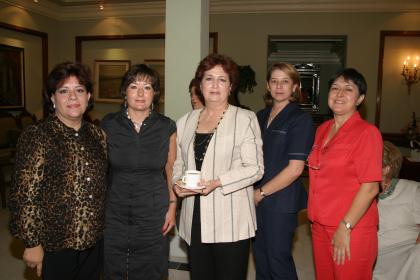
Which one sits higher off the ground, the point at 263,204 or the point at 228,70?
the point at 228,70

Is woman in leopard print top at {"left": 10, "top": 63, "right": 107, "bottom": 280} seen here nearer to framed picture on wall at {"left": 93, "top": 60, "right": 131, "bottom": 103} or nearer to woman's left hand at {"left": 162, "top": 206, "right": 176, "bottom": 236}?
woman's left hand at {"left": 162, "top": 206, "right": 176, "bottom": 236}

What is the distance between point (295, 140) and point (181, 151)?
→ 68 centimetres

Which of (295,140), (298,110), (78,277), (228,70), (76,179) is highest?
(228,70)

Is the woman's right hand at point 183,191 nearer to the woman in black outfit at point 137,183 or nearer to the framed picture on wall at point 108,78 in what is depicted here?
the woman in black outfit at point 137,183

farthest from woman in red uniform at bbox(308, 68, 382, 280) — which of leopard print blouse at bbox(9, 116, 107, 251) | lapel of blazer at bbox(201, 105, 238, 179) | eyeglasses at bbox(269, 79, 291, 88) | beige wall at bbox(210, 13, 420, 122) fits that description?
beige wall at bbox(210, 13, 420, 122)

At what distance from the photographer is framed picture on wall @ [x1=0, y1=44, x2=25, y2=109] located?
687 centimetres

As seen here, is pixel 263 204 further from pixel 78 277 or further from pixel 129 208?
pixel 78 277

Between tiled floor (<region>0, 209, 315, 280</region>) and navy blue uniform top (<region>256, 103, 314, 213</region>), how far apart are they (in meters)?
1.23

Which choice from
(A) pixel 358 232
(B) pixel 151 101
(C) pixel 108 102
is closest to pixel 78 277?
(B) pixel 151 101

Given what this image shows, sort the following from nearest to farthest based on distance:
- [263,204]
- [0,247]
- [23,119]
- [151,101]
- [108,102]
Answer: [151,101] → [263,204] → [0,247] → [23,119] → [108,102]

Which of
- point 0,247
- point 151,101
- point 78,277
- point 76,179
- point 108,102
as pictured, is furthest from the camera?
point 108,102

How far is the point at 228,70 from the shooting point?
1941 millimetres

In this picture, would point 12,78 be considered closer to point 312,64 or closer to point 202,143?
point 202,143

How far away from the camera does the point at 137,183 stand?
6.50 feet
